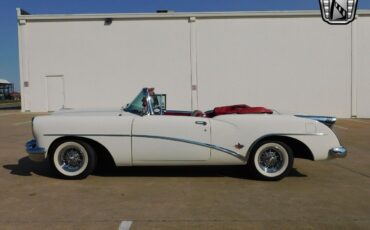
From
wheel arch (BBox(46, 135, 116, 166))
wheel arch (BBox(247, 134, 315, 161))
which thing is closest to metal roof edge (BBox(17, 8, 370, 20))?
wheel arch (BBox(247, 134, 315, 161))

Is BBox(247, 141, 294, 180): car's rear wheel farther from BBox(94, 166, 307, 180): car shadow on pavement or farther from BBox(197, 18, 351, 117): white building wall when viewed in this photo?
BBox(197, 18, 351, 117): white building wall

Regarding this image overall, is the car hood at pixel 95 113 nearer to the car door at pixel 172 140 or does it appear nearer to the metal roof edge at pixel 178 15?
the car door at pixel 172 140

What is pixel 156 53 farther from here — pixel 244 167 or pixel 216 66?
pixel 244 167

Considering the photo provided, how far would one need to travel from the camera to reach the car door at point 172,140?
19.0 feet

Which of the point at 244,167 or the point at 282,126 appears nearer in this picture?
the point at 282,126

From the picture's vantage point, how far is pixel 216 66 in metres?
20.9

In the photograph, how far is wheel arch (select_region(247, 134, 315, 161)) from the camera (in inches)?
231

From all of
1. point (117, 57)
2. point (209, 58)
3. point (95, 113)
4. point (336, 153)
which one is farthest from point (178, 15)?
point (336, 153)

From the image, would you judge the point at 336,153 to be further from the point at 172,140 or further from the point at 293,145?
the point at 172,140

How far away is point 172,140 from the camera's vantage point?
→ 5793 millimetres

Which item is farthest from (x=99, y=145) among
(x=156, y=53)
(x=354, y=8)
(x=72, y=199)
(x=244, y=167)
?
(x=354, y=8)

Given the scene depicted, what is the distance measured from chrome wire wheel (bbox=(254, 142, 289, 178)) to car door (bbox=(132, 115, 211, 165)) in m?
0.78

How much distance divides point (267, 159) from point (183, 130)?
1.35 meters

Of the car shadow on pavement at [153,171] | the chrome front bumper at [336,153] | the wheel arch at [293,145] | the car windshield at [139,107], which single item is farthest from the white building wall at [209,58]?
the chrome front bumper at [336,153]
